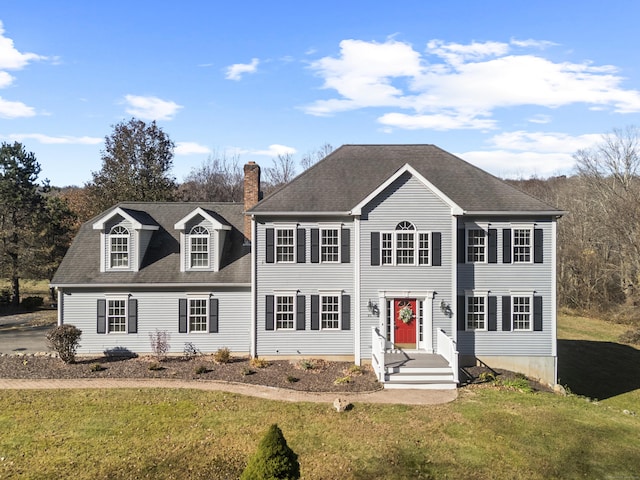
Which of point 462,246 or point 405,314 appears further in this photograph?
point 462,246

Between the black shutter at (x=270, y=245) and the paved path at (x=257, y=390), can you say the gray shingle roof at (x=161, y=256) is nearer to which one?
the black shutter at (x=270, y=245)

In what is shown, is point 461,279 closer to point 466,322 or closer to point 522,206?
point 466,322

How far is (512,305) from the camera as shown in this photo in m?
18.4

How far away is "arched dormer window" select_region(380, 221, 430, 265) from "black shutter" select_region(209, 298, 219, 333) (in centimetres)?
814

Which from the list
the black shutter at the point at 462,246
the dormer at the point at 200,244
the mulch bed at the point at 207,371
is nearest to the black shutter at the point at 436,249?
the black shutter at the point at 462,246

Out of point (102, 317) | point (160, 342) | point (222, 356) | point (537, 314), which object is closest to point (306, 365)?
point (222, 356)

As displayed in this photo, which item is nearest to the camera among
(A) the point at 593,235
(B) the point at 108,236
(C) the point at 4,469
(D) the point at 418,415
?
(C) the point at 4,469

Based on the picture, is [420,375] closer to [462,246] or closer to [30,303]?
[462,246]

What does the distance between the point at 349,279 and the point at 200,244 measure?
747cm

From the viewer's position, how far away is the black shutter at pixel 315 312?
18641mm

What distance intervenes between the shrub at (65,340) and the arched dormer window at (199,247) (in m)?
5.71

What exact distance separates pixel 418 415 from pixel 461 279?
7256mm

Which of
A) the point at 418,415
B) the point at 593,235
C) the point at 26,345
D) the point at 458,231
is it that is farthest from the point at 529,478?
the point at 593,235

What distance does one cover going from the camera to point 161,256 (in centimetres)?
2034
